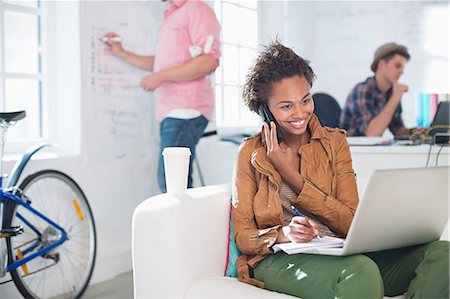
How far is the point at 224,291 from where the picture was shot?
6.28ft

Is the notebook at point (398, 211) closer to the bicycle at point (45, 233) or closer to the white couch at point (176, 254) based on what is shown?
the white couch at point (176, 254)

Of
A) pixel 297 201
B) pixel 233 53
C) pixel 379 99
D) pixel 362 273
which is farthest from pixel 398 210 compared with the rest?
pixel 379 99

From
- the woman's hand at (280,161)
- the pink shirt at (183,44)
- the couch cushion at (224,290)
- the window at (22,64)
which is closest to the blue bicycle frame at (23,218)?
the window at (22,64)

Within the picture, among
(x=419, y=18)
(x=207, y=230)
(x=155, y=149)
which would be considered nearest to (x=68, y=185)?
(x=155, y=149)

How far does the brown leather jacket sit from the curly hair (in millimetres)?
133

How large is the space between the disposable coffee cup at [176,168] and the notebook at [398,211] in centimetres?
46

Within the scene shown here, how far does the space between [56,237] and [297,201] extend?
160 centimetres

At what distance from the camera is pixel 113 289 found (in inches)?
137

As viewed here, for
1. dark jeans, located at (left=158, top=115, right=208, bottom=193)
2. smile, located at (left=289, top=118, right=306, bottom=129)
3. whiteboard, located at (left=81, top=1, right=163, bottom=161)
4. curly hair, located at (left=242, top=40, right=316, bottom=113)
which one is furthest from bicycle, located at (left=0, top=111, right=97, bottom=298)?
smile, located at (left=289, top=118, right=306, bottom=129)

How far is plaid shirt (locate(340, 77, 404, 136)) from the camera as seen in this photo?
18.6ft

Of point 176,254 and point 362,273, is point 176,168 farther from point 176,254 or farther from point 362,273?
point 362,273

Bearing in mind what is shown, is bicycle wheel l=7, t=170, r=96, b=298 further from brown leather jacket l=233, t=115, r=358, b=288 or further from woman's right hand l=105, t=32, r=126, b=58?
brown leather jacket l=233, t=115, r=358, b=288

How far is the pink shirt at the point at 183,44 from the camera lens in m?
3.62

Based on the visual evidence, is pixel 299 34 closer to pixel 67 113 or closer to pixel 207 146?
pixel 207 146
